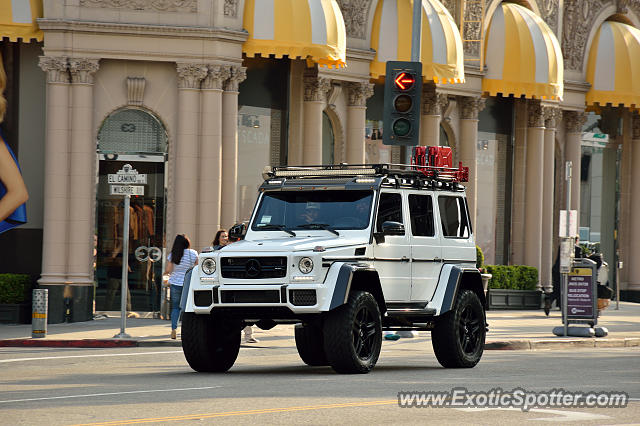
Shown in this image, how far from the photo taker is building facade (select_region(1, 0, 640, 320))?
28.2m

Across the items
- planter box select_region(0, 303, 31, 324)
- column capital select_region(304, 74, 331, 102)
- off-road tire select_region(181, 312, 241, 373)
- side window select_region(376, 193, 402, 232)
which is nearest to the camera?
off-road tire select_region(181, 312, 241, 373)

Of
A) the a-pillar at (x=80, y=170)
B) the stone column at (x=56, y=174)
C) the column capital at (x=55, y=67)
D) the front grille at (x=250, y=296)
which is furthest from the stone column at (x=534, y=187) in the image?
the front grille at (x=250, y=296)

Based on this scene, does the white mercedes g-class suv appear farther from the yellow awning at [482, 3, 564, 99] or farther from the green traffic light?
the yellow awning at [482, 3, 564, 99]

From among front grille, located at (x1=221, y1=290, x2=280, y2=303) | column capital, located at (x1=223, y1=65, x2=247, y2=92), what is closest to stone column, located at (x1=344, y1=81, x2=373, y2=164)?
column capital, located at (x1=223, y1=65, x2=247, y2=92)

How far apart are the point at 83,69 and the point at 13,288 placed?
4992 millimetres

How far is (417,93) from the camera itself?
866 inches

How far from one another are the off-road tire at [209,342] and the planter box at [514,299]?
20890 mm

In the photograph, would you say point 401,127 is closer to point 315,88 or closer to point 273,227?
point 273,227

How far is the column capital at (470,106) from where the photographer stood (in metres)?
37.0

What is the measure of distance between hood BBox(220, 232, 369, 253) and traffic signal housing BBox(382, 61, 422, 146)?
604 centimetres

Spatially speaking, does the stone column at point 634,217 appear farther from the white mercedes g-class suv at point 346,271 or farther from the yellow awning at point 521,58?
the white mercedes g-class suv at point 346,271

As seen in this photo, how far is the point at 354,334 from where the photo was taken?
15438 mm

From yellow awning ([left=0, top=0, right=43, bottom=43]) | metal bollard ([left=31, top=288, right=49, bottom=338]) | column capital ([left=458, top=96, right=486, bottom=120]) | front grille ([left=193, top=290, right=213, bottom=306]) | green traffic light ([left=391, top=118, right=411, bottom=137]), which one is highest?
yellow awning ([left=0, top=0, right=43, bottom=43])

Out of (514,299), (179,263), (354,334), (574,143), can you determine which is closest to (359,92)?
(514,299)
